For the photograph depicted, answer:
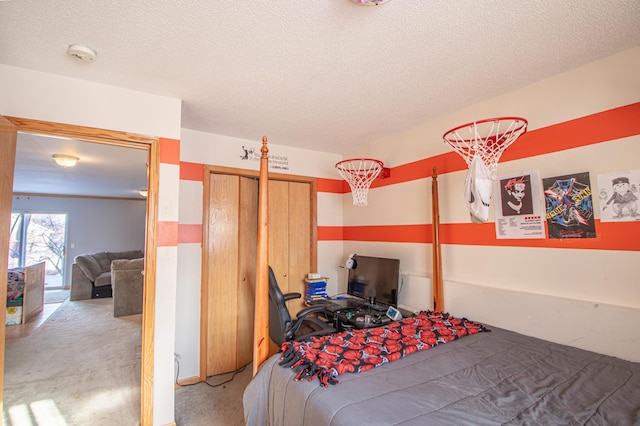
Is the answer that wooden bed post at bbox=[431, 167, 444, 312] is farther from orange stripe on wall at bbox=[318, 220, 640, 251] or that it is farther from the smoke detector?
the smoke detector

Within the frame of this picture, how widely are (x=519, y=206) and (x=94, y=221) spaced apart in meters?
9.22

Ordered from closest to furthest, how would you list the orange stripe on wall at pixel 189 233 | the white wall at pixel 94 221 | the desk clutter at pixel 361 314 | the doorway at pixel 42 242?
the desk clutter at pixel 361 314
the orange stripe on wall at pixel 189 233
the doorway at pixel 42 242
the white wall at pixel 94 221

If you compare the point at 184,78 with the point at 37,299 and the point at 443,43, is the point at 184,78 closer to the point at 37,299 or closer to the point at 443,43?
the point at 443,43

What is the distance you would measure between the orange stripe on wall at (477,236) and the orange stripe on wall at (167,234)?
1912 mm

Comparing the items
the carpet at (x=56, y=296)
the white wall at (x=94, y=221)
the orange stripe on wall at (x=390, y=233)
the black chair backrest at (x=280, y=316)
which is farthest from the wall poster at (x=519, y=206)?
the carpet at (x=56, y=296)

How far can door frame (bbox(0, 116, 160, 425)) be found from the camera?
173 centimetres

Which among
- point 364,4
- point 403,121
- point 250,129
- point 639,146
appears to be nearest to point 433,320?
point 639,146

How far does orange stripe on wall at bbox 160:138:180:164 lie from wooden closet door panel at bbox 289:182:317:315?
1.55 metres

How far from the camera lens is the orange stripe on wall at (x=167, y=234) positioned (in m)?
2.17

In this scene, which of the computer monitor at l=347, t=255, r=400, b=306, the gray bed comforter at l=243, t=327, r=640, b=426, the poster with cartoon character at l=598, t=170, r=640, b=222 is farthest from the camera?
the computer monitor at l=347, t=255, r=400, b=306

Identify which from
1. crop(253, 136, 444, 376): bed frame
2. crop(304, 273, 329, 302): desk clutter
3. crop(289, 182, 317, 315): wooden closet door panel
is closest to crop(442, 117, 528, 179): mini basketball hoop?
crop(253, 136, 444, 376): bed frame

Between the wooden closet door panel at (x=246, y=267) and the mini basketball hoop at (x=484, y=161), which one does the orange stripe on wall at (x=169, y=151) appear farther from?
the mini basketball hoop at (x=484, y=161)

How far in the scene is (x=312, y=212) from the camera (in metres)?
3.68

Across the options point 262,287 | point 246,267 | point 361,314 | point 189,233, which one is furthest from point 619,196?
point 189,233
